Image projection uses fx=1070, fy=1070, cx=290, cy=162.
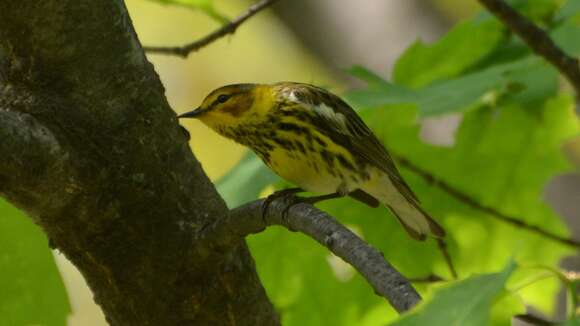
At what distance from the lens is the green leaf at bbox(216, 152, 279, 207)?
276 cm

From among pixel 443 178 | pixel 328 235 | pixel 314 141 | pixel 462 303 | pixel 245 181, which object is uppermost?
pixel 314 141

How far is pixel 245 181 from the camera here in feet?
9.43

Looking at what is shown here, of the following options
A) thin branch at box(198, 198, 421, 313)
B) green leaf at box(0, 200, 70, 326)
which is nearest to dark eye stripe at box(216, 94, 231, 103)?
thin branch at box(198, 198, 421, 313)

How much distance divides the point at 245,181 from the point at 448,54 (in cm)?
71

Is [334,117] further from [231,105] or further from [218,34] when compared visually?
[218,34]

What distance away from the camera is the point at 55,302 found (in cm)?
228

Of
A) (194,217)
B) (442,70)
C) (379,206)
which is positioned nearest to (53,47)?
(194,217)

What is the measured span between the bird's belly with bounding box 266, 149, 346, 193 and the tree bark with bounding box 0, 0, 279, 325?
0.86 meters

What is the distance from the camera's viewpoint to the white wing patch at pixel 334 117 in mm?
3609

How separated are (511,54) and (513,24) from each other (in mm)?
293

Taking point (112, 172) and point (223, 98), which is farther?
point (223, 98)

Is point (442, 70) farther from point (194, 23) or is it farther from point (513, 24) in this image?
point (194, 23)

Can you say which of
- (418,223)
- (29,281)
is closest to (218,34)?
(418,223)

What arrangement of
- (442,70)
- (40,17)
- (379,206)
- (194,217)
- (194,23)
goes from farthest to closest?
1. (194,23)
2. (379,206)
3. (442,70)
4. (194,217)
5. (40,17)
